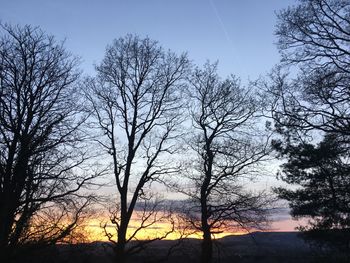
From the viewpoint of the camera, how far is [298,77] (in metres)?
14.4

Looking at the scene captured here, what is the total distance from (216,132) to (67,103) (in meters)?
9.20

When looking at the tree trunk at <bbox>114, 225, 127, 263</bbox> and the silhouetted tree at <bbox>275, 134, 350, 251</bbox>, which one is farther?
the silhouetted tree at <bbox>275, 134, 350, 251</bbox>

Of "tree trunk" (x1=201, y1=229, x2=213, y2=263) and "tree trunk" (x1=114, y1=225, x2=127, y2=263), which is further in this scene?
"tree trunk" (x1=201, y1=229, x2=213, y2=263)

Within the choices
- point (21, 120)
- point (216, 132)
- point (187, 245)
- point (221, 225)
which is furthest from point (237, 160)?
point (21, 120)

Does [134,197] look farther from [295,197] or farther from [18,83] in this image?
[295,197]

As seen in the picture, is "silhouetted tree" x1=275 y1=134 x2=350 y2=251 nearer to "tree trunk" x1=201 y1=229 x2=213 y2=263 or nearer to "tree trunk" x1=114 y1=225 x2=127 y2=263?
"tree trunk" x1=201 y1=229 x2=213 y2=263

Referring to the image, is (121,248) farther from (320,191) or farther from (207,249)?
(320,191)

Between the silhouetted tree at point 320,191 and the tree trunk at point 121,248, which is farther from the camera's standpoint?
the silhouetted tree at point 320,191

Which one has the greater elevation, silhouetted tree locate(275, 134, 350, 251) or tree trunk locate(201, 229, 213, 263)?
silhouetted tree locate(275, 134, 350, 251)

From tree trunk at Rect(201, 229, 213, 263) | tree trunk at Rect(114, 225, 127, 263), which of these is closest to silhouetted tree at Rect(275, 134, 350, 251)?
tree trunk at Rect(201, 229, 213, 263)

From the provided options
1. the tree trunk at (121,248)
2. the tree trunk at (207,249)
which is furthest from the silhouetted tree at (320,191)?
the tree trunk at (121,248)

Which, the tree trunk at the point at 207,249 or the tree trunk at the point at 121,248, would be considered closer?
the tree trunk at the point at 121,248

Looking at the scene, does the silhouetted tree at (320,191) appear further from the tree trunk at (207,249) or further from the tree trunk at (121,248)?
the tree trunk at (121,248)

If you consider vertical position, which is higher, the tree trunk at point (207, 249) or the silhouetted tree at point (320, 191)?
the silhouetted tree at point (320, 191)
